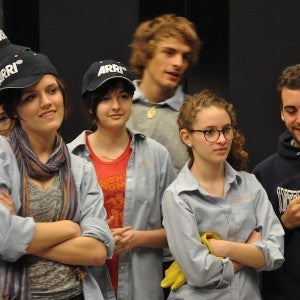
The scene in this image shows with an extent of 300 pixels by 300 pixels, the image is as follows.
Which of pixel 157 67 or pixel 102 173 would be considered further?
pixel 157 67

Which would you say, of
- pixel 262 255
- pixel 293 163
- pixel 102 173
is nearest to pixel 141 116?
pixel 102 173

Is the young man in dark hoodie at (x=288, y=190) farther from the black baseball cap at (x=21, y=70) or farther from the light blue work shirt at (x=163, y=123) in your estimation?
the black baseball cap at (x=21, y=70)

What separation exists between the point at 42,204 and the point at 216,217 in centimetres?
73

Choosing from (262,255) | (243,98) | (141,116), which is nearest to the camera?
(262,255)

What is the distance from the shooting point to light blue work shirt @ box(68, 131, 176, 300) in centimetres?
297

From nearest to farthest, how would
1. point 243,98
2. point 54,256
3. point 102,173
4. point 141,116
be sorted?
point 54,256 < point 102,173 < point 141,116 < point 243,98

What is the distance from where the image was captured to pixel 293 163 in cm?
310

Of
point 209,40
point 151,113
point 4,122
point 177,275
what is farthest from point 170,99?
point 209,40

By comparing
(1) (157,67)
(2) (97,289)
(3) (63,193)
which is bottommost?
(2) (97,289)

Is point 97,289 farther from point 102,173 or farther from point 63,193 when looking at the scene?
point 102,173

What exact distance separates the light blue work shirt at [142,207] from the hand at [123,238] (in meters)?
0.11

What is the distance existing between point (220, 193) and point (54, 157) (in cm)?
73

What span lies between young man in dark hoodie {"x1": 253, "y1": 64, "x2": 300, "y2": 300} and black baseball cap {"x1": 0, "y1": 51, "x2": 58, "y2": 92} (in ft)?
3.62

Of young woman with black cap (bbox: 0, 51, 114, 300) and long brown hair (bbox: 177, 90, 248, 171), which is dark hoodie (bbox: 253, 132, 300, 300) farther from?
young woman with black cap (bbox: 0, 51, 114, 300)
